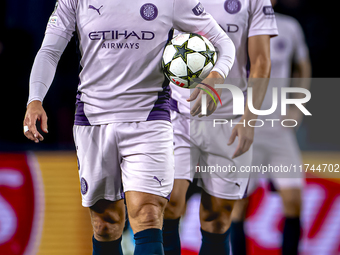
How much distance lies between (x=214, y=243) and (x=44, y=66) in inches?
60.4

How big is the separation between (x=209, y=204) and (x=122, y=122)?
1.00 m

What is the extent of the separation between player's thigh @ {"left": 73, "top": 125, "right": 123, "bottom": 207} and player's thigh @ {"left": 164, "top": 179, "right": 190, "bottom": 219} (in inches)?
20.5

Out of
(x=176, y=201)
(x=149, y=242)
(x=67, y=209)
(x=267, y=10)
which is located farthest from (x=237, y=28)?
(x=67, y=209)

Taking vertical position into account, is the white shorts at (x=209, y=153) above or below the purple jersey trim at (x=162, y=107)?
below

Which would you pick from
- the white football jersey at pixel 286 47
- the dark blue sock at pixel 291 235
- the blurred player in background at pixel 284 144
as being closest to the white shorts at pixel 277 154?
the blurred player in background at pixel 284 144

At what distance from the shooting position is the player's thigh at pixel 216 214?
278 cm

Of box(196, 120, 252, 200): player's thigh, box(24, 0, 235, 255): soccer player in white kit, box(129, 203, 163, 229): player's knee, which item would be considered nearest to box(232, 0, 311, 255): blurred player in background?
box(196, 120, 252, 200): player's thigh

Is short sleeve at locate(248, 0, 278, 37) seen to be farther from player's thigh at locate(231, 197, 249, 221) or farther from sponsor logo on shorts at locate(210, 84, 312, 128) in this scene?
player's thigh at locate(231, 197, 249, 221)

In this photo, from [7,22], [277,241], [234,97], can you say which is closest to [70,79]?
[7,22]

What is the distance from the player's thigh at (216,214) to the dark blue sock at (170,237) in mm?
225

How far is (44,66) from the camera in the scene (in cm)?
215

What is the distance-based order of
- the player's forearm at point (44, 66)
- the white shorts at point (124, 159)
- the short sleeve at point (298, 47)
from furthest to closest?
the short sleeve at point (298, 47) → the player's forearm at point (44, 66) → the white shorts at point (124, 159)

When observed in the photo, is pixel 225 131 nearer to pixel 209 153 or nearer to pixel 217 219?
pixel 209 153

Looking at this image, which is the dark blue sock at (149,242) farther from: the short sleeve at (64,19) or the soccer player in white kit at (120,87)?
the short sleeve at (64,19)
